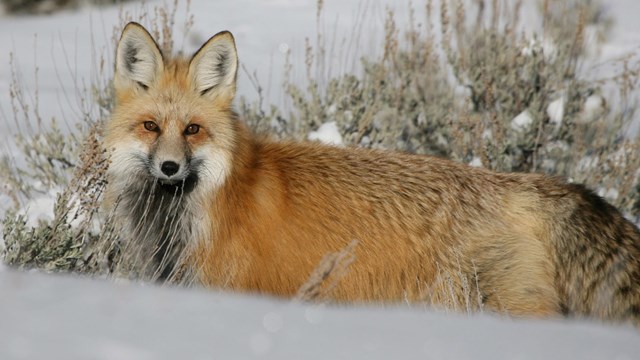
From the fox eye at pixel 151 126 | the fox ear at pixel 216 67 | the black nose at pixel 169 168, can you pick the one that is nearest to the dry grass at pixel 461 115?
the fox ear at pixel 216 67

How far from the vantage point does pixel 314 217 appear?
12.9ft

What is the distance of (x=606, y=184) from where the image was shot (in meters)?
6.45

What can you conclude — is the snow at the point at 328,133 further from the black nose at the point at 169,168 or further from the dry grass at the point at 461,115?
the black nose at the point at 169,168

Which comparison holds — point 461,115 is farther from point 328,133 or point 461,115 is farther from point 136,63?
point 136,63

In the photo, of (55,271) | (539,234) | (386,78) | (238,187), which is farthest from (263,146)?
(386,78)

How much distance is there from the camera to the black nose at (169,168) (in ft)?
12.2

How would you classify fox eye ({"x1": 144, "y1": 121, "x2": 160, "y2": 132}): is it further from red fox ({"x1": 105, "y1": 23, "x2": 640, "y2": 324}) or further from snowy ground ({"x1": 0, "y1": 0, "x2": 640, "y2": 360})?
snowy ground ({"x1": 0, "y1": 0, "x2": 640, "y2": 360})

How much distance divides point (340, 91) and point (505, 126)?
141 cm

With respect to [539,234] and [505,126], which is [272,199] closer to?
[539,234]

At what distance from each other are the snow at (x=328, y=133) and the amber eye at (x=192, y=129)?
2353 millimetres

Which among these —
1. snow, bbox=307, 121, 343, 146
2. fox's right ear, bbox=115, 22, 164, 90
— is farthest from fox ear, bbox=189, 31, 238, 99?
snow, bbox=307, 121, 343, 146

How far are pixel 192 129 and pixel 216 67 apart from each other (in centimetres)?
43

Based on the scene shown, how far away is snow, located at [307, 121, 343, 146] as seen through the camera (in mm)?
6250

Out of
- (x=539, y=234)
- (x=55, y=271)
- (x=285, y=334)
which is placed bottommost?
(x=55, y=271)
